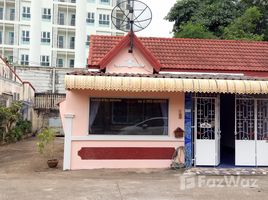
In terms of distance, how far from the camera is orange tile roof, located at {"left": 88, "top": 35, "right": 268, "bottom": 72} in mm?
15047

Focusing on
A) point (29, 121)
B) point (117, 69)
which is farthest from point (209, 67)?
point (29, 121)

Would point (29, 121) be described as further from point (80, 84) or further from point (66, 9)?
point (66, 9)

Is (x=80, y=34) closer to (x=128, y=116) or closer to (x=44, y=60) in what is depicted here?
(x=44, y=60)

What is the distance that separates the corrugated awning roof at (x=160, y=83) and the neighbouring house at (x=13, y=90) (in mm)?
9694

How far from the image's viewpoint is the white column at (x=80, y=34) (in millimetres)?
52438

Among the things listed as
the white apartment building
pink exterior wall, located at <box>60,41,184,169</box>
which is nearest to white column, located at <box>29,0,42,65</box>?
the white apartment building

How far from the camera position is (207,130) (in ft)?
42.5

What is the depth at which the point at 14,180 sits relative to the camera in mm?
10688

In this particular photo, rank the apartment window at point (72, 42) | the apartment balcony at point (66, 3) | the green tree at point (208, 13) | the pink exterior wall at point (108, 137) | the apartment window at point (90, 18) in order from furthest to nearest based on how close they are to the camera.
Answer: the apartment window at point (72, 42)
the apartment window at point (90, 18)
the apartment balcony at point (66, 3)
the green tree at point (208, 13)
the pink exterior wall at point (108, 137)

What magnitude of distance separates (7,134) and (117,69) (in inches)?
384

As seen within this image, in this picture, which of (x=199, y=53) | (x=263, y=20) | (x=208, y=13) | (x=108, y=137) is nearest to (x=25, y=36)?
(x=208, y=13)

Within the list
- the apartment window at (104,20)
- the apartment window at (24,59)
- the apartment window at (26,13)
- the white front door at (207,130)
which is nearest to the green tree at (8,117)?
the white front door at (207,130)

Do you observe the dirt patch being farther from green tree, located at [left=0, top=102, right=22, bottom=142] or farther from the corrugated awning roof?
the corrugated awning roof

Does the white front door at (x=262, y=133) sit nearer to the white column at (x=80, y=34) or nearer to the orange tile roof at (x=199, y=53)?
the orange tile roof at (x=199, y=53)
